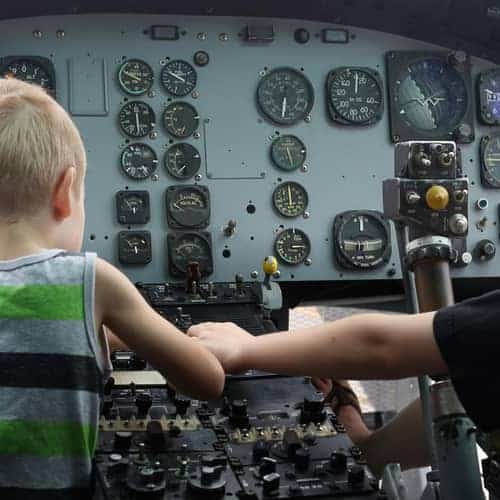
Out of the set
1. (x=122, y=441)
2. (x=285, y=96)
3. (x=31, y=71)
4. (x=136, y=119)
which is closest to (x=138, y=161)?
(x=136, y=119)

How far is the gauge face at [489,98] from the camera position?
5.16 m

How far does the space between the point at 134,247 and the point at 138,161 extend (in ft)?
1.35

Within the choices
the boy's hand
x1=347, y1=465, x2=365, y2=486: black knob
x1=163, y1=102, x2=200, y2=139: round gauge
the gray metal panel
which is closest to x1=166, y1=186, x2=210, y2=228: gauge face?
the gray metal panel

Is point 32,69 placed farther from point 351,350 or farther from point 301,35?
point 351,350

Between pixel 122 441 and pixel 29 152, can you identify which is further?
pixel 122 441

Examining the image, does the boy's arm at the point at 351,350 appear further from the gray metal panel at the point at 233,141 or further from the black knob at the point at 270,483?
the gray metal panel at the point at 233,141

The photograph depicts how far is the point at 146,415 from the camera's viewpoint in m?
2.73

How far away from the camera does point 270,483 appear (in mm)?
2283

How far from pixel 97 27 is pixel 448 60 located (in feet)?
5.76

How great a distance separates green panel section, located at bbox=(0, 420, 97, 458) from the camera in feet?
6.54

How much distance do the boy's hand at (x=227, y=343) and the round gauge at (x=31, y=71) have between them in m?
2.51

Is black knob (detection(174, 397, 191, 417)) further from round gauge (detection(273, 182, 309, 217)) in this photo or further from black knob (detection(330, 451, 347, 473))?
round gauge (detection(273, 182, 309, 217))

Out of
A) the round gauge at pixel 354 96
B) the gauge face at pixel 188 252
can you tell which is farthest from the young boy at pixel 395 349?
the round gauge at pixel 354 96

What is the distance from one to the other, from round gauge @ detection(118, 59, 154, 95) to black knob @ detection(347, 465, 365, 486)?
2810 mm
